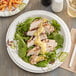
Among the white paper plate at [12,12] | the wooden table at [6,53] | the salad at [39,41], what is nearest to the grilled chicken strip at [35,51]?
the salad at [39,41]

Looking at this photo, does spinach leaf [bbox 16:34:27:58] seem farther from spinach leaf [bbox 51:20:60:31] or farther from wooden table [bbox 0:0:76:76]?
spinach leaf [bbox 51:20:60:31]

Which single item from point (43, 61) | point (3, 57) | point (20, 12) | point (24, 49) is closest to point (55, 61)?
point (43, 61)

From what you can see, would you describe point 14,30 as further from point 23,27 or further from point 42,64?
point 42,64

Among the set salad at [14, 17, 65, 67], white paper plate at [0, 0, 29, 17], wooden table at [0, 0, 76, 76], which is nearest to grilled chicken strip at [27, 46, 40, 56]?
salad at [14, 17, 65, 67]

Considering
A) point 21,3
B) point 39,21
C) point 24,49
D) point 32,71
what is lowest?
point 32,71

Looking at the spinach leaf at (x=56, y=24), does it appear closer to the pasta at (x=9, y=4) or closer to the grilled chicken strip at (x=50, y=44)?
the grilled chicken strip at (x=50, y=44)

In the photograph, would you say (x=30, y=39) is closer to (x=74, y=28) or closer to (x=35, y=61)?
(x=35, y=61)
